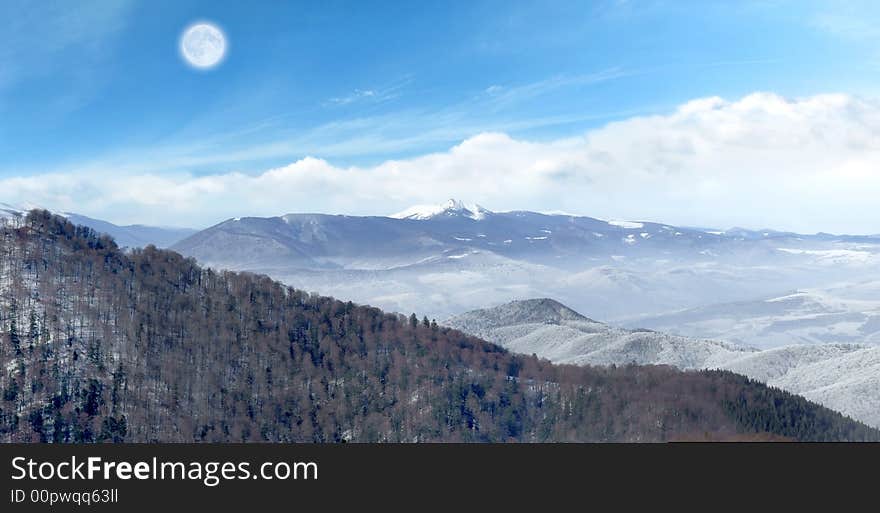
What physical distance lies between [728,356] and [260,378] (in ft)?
355

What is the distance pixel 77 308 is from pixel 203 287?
14.5m

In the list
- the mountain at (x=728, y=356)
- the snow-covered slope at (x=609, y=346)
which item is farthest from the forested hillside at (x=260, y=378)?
the snow-covered slope at (x=609, y=346)

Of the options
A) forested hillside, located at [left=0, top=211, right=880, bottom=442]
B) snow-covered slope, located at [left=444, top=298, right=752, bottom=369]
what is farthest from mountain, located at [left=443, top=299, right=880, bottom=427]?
forested hillside, located at [left=0, top=211, right=880, bottom=442]

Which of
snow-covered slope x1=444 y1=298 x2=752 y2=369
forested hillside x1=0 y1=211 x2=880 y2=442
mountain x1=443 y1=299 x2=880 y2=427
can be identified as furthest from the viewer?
snow-covered slope x1=444 y1=298 x2=752 y2=369

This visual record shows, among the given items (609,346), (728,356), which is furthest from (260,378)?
(728,356)

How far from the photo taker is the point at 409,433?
196ft

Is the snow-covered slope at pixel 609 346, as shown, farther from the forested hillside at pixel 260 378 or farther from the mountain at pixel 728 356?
the forested hillside at pixel 260 378

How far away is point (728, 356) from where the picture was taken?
473 feet

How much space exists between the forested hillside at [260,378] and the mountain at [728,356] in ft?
→ 120

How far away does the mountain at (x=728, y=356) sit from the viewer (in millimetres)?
101438

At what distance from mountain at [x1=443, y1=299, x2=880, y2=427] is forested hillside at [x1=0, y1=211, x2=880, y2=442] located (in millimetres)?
36440

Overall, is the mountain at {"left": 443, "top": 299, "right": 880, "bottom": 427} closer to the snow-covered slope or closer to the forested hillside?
the snow-covered slope

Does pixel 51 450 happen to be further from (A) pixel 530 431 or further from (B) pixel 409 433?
(A) pixel 530 431

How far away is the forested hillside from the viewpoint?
5281cm
